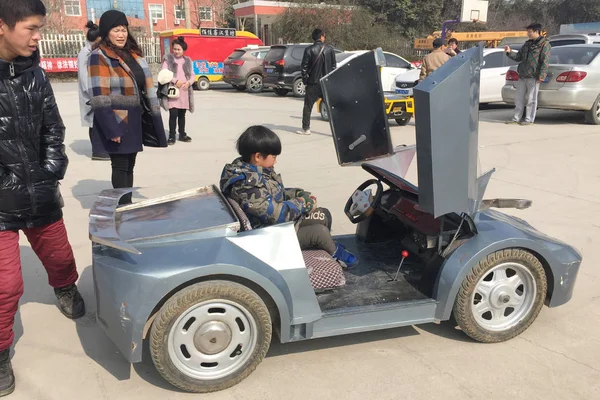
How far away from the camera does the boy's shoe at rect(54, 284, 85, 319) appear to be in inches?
133

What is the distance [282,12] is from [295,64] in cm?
1156

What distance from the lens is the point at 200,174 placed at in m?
6.98

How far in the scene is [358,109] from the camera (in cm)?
344

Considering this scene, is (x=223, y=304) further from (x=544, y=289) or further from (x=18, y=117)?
(x=544, y=289)

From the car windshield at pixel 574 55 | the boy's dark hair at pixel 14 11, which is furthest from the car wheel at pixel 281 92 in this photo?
the boy's dark hair at pixel 14 11

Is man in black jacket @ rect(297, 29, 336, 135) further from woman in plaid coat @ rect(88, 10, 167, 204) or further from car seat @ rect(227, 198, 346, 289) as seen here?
car seat @ rect(227, 198, 346, 289)

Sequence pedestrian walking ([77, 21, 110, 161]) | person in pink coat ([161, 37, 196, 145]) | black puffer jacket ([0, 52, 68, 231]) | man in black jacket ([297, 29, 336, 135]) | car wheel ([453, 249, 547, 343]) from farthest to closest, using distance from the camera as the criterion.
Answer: man in black jacket ([297, 29, 336, 135]) < person in pink coat ([161, 37, 196, 145]) < pedestrian walking ([77, 21, 110, 161]) < car wheel ([453, 249, 547, 343]) < black puffer jacket ([0, 52, 68, 231])

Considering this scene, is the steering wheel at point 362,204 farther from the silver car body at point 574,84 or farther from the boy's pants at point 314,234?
the silver car body at point 574,84

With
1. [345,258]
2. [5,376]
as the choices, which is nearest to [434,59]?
[345,258]

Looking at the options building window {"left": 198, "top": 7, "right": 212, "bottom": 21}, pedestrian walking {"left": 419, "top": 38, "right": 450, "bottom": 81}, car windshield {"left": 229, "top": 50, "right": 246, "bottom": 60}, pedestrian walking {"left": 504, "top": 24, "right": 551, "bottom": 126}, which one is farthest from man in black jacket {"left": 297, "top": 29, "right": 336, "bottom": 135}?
building window {"left": 198, "top": 7, "right": 212, "bottom": 21}

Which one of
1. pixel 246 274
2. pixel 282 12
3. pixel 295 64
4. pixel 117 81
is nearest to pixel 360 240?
pixel 246 274

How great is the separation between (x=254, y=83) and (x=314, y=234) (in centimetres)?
1586

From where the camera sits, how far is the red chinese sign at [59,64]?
76.1ft

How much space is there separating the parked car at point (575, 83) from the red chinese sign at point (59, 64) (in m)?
20.7
